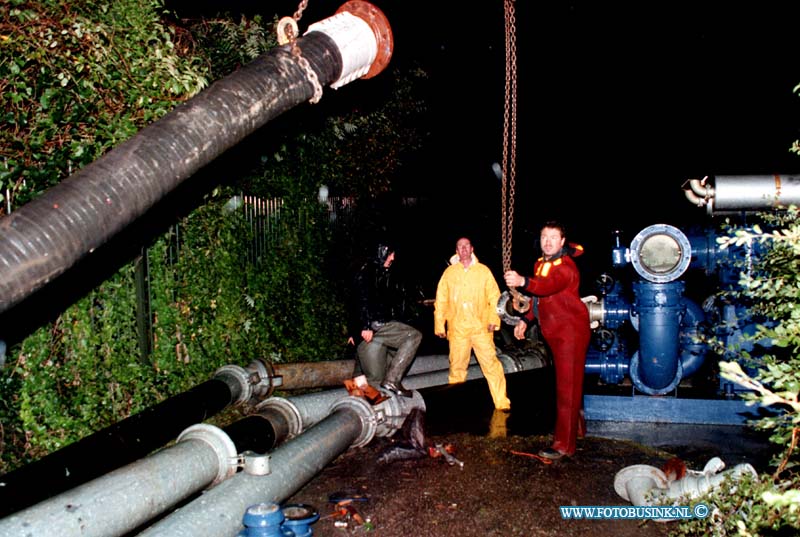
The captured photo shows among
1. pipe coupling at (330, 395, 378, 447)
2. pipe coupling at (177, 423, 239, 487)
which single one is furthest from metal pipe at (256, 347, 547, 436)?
pipe coupling at (177, 423, 239, 487)

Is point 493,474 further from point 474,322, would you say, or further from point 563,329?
point 474,322

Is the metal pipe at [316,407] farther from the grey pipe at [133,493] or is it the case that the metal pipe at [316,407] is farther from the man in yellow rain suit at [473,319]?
the grey pipe at [133,493]

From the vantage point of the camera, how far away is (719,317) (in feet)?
24.6

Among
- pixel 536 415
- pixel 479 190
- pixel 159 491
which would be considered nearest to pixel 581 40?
pixel 479 190

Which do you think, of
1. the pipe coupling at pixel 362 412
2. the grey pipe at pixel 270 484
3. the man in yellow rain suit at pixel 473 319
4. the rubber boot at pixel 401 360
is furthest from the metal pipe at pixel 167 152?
the man in yellow rain suit at pixel 473 319

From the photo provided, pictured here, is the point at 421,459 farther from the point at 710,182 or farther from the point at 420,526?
the point at 710,182

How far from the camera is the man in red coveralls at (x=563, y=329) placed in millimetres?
5738

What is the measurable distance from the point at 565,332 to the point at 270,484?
305 centimetres

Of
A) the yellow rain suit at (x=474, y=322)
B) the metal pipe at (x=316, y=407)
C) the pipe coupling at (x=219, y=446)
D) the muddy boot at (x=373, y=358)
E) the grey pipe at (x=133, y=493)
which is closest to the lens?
the grey pipe at (x=133, y=493)

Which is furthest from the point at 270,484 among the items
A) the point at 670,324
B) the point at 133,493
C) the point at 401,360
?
the point at 670,324

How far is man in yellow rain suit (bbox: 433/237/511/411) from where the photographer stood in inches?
307

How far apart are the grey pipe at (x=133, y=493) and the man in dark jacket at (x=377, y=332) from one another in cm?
298

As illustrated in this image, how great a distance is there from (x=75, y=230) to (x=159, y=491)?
157cm

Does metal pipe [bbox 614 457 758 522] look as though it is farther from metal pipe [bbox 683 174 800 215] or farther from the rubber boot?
the rubber boot
